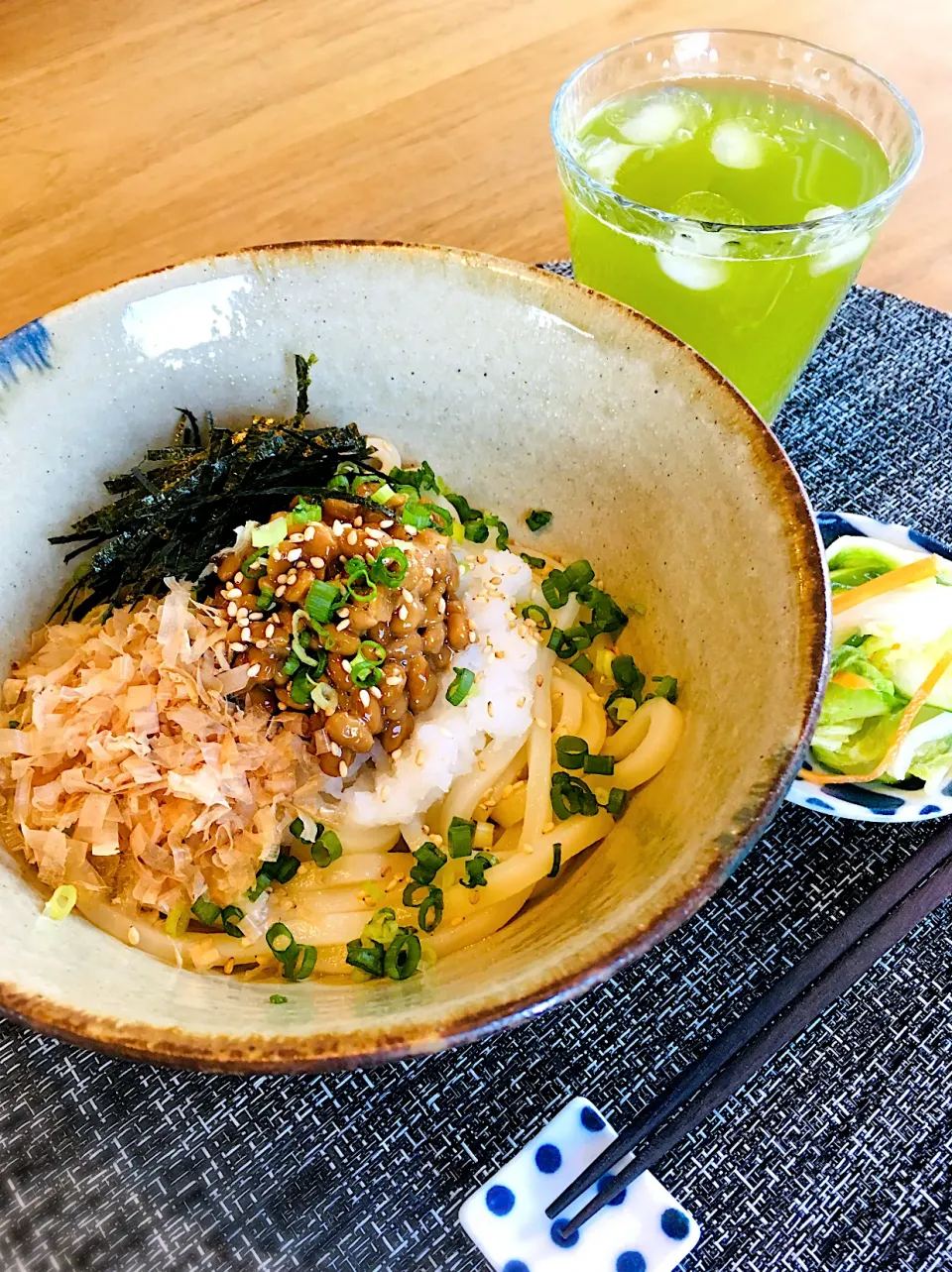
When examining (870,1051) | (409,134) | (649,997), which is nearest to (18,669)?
(649,997)

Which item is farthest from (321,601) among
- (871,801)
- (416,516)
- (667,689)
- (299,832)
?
(871,801)

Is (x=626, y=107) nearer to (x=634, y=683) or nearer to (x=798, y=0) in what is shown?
(x=634, y=683)

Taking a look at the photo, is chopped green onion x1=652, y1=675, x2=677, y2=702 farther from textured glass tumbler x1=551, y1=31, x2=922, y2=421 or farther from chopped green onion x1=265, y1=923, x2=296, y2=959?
textured glass tumbler x1=551, y1=31, x2=922, y2=421

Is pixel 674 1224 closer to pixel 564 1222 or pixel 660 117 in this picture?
pixel 564 1222

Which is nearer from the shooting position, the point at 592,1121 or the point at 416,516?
the point at 592,1121

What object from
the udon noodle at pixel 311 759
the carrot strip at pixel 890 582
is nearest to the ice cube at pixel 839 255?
the carrot strip at pixel 890 582

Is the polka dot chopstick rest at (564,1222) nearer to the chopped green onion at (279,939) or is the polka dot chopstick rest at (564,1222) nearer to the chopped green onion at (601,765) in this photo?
the chopped green onion at (279,939)
